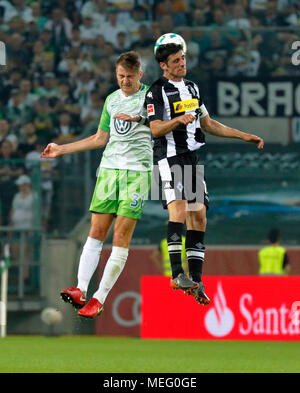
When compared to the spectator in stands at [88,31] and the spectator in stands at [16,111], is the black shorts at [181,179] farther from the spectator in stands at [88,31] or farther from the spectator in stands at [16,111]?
the spectator in stands at [88,31]

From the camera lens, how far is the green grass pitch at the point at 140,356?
12609 millimetres

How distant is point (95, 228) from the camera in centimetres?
928

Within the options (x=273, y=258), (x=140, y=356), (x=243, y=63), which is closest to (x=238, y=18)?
(x=243, y=63)

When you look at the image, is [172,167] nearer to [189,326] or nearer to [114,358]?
[114,358]

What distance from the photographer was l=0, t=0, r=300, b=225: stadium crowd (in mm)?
17797

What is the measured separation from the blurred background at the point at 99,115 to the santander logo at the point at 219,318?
1.19 metres

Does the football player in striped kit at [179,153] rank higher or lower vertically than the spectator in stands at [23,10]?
lower

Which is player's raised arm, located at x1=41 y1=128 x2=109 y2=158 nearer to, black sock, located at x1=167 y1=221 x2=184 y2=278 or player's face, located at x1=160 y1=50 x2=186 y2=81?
player's face, located at x1=160 y1=50 x2=186 y2=81

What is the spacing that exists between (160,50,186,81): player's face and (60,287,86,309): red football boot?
2084 millimetres

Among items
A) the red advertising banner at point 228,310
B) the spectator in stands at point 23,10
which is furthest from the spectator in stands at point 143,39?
the red advertising banner at point 228,310

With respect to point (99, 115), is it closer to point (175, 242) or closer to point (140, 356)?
point (140, 356)

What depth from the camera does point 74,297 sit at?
884 centimetres

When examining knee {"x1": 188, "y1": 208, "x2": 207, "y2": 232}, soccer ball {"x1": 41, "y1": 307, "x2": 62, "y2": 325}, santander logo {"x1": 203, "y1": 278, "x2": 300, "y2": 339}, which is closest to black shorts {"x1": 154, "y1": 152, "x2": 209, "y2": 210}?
knee {"x1": 188, "y1": 208, "x2": 207, "y2": 232}
